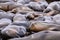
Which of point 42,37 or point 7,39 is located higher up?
point 42,37

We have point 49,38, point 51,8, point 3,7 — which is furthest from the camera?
point 3,7

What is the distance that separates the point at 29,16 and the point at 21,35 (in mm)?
845

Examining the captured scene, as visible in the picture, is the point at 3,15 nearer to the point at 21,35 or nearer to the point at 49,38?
the point at 21,35

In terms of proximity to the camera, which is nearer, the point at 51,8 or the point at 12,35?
the point at 12,35

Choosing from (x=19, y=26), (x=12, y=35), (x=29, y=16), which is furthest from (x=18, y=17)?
(x=12, y=35)

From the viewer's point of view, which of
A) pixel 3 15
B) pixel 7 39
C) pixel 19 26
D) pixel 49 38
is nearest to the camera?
pixel 49 38

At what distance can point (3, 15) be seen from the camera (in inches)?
114

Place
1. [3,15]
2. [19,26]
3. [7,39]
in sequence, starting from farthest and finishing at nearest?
1. [3,15]
2. [19,26]
3. [7,39]

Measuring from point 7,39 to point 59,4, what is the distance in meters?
1.80

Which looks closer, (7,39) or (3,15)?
(7,39)

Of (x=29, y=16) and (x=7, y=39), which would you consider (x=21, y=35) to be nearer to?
(x=7, y=39)

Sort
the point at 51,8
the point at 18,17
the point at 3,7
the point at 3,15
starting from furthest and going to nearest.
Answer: the point at 3,7 < the point at 51,8 < the point at 3,15 < the point at 18,17

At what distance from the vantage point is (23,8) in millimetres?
3473

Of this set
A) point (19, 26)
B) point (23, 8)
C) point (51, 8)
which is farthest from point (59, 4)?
point (19, 26)
